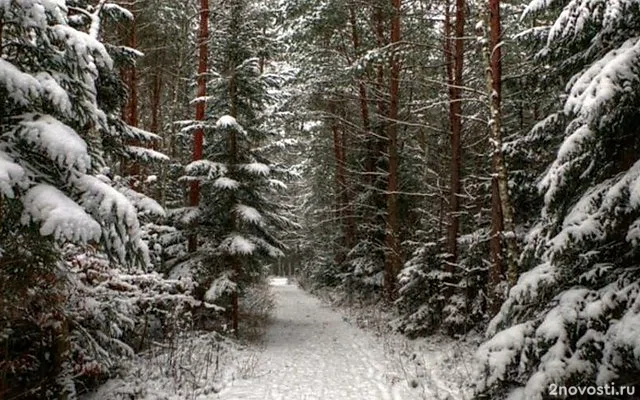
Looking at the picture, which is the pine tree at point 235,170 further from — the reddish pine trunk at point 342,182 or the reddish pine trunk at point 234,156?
the reddish pine trunk at point 342,182

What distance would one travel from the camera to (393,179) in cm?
1494

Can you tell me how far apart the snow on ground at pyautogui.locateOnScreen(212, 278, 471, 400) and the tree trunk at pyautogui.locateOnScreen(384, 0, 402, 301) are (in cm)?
234

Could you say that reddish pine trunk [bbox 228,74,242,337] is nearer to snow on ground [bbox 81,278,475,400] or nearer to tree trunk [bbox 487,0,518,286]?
snow on ground [bbox 81,278,475,400]

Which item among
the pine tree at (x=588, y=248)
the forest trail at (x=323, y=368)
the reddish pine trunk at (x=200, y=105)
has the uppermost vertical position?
the reddish pine trunk at (x=200, y=105)

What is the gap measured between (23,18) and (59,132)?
1.32 m

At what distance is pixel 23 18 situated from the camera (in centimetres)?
480

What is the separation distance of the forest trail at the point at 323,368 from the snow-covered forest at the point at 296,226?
83 millimetres

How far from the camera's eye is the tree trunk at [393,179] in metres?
14.0

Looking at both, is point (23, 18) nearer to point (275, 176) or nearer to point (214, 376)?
point (214, 376)

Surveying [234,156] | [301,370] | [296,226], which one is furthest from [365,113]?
[301,370]

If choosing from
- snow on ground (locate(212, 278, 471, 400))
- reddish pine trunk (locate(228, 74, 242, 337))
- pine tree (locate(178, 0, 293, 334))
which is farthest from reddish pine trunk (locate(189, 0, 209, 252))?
snow on ground (locate(212, 278, 471, 400))

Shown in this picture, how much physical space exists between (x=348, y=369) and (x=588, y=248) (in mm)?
6291

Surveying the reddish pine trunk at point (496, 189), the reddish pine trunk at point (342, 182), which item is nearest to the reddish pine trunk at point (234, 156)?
the reddish pine trunk at point (342, 182)

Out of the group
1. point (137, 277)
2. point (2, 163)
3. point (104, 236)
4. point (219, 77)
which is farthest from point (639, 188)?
point (219, 77)
